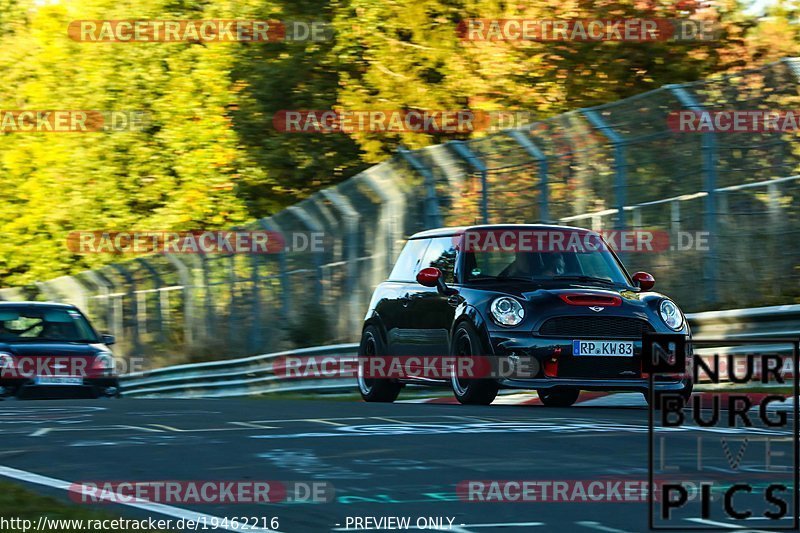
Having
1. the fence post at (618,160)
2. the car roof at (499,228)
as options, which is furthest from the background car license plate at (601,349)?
the fence post at (618,160)

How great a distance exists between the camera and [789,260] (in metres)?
16.0

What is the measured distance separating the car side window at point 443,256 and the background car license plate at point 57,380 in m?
6.52

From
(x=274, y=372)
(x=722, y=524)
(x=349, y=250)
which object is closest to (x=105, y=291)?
(x=274, y=372)

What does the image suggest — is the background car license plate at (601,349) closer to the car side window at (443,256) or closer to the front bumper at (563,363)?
the front bumper at (563,363)

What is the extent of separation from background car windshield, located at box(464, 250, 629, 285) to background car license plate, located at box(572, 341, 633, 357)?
100cm

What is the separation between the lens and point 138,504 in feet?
23.7

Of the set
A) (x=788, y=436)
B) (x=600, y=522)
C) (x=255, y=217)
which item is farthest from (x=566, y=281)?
(x=255, y=217)

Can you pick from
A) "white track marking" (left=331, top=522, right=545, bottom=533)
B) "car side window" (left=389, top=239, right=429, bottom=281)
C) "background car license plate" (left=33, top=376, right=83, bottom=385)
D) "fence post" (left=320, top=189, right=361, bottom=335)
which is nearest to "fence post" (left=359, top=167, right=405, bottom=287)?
"fence post" (left=320, top=189, right=361, bottom=335)

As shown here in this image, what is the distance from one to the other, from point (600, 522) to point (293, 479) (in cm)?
200

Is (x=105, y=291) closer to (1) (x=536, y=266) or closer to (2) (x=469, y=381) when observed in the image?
(1) (x=536, y=266)

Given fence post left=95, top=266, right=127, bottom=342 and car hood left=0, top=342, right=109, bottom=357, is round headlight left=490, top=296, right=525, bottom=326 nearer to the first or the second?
car hood left=0, top=342, right=109, bottom=357

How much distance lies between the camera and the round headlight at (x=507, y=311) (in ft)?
43.2

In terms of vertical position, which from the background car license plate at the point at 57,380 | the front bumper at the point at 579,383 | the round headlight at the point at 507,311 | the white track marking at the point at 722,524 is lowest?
the background car license plate at the point at 57,380

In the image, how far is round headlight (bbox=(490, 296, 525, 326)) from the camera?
13164mm
